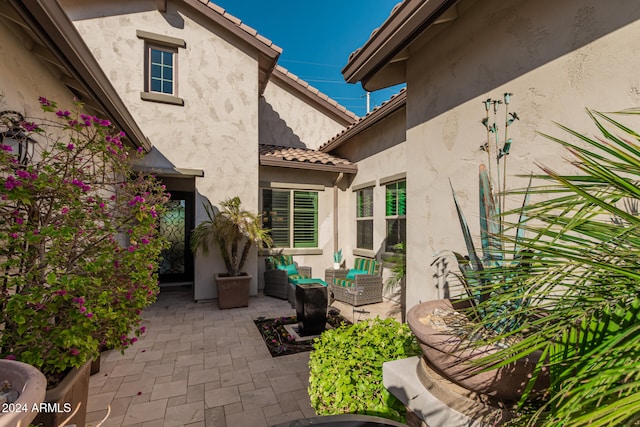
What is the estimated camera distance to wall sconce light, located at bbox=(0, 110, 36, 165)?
2.52m

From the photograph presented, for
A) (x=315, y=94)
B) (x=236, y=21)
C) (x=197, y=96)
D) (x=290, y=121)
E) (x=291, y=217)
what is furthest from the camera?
(x=315, y=94)

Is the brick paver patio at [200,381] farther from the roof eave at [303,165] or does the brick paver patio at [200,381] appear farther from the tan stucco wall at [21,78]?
the roof eave at [303,165]

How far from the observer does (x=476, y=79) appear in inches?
112

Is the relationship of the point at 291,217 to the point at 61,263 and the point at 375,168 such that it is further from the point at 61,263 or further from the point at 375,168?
the point at 61,263

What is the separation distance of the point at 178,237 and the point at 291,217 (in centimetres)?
362

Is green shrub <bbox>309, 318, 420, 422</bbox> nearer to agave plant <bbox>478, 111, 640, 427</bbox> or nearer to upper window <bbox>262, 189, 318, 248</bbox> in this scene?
agave plant <bbox>478, 111, 640, 427</bbox>

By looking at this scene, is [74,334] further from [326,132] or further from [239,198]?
[326,132]

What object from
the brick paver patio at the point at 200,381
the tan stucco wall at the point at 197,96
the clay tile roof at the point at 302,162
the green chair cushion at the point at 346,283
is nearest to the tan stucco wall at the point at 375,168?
the clay tile roof at the point at 302,162

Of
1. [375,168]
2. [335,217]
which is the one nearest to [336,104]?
[375,168]

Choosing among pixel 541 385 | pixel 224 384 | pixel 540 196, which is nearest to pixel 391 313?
pixel 224 384

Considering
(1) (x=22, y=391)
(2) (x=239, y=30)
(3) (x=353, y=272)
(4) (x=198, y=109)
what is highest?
(2) (x=239, y=30)

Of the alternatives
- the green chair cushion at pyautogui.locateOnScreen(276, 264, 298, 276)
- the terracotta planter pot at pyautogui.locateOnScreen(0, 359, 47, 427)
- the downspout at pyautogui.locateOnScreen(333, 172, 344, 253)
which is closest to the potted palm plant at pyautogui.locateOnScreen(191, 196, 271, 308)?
the green chair cushion at pyautogui.locateOnScreen(276, 264, 298, 276)

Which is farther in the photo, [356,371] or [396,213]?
[396,213]

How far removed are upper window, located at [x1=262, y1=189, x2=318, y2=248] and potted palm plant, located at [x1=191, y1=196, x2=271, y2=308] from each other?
136 centimetres
